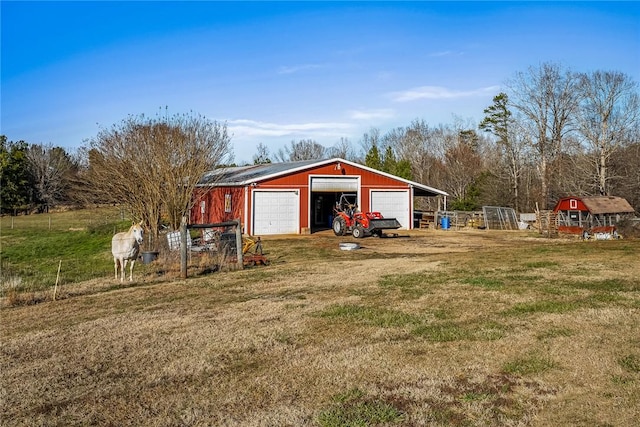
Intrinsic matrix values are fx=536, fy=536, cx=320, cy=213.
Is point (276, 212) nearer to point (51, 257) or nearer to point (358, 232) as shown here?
point (358, 232)

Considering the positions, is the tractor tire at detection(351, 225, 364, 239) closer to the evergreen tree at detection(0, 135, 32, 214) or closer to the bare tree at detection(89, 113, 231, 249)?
the bare tree at detection(89, 113, 231, 249)

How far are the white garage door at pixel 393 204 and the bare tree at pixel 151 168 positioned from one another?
10.2 metres

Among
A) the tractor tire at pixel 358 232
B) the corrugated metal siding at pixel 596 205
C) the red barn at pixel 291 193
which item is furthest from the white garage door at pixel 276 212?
the corrugated metal siding at pixel 596 205

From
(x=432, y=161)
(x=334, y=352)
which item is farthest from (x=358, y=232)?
(x=432, y=161)

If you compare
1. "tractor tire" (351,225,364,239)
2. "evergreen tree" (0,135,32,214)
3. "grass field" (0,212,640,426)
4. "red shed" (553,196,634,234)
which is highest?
"evergreen tree" (0,135,32,214)

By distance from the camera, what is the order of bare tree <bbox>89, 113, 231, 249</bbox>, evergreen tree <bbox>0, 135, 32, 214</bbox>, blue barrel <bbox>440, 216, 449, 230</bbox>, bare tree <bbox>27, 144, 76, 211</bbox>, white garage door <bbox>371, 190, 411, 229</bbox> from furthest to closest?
bare tree <bbox>27, 144, 76, 211</bbox>, evergreen tree <bbox>0, 135, 32, 214</bbox>, blue barrel <bbox>440, 216, 449, 230</bbox>, white garage door <bbox>371, 190, 411, 229</bbox>, bare tree <bbox>89, 113, 231, 249</bbox>

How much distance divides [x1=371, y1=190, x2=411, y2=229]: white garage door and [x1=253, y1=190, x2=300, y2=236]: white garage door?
192 inches

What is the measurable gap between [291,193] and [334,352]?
20.8 m

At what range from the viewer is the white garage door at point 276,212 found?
1022 inches

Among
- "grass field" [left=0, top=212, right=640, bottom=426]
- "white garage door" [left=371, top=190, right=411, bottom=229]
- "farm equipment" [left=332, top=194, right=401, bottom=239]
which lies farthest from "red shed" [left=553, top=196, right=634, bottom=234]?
"grass field" [left=0, top=212, right=640, bottom=426]

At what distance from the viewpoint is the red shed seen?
2588 cm

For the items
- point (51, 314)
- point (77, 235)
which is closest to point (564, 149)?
point (77, 235)

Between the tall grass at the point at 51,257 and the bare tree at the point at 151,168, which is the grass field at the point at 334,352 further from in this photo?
the bare tree at the point at 151,168

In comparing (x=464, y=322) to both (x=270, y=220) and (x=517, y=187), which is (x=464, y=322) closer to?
(x=270, y=220)
